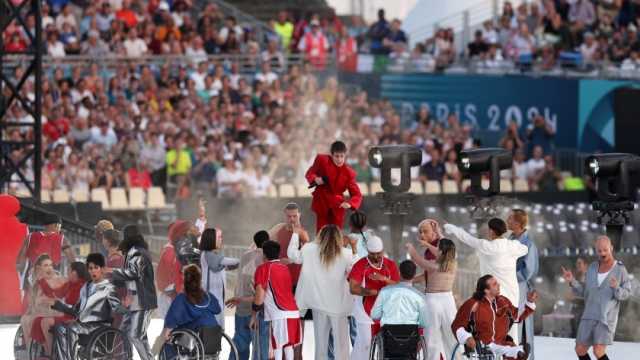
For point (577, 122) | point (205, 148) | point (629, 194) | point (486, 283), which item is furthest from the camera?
point (577, 122)

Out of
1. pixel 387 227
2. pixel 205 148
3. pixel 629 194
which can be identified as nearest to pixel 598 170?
pixel 629 194

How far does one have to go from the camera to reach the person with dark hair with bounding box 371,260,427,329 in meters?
15.6

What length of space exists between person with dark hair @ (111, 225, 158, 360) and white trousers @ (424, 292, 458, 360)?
2573mm

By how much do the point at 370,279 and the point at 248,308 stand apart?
5.60 feet

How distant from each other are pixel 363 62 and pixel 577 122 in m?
4.29

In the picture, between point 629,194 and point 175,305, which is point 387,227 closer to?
point 629,194

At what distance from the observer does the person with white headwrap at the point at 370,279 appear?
52.5ft

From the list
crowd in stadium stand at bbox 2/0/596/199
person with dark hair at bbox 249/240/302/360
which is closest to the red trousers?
person with dark hair at bbox 249/240/302/360

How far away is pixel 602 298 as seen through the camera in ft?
57.1

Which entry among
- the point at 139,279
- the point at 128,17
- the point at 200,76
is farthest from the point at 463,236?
the point at 128,17

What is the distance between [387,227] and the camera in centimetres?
2722

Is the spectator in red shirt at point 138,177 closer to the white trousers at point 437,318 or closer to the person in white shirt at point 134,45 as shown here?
the person in white shirt at point 134,45

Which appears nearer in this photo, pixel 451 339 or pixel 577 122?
pixel 451 339

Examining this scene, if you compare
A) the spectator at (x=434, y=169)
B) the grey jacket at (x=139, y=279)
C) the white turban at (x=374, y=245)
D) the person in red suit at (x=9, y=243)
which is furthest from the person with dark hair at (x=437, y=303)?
the spectator at (x=434, y=169)
